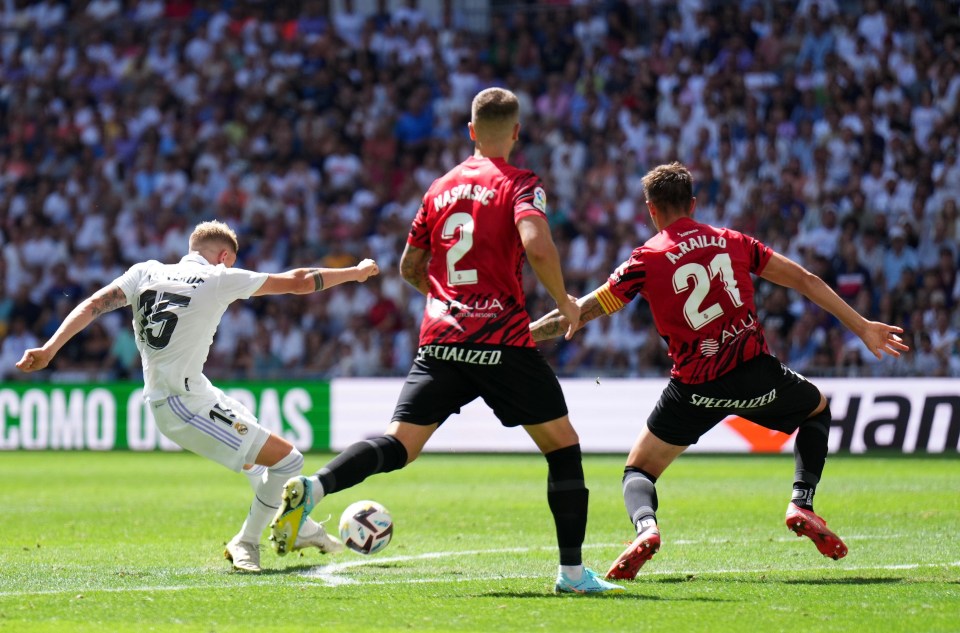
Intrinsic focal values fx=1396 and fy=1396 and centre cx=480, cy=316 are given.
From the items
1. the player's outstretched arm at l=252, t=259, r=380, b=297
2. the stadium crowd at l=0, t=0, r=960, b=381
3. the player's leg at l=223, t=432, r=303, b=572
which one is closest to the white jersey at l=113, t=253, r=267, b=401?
the player's outstretched arm at l=252, t=259, r=380, b=297

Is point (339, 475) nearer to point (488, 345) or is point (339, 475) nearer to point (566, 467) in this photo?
point (488, 345)

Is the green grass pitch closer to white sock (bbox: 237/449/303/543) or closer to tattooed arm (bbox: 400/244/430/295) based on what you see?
white sock (bbox: 237/449/303/543)

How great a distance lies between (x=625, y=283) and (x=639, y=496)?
3.84ft

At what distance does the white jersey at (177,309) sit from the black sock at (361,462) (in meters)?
1.46

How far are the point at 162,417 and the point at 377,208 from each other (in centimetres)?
1710

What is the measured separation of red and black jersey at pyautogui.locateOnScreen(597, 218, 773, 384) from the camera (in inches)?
301

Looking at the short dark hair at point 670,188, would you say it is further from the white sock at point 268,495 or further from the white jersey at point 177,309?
the white sock at point 268,495

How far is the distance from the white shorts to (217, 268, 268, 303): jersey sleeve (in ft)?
2.03

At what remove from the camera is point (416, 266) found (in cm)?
739

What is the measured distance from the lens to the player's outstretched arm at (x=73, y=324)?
7.59 meters

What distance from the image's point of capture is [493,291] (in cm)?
701

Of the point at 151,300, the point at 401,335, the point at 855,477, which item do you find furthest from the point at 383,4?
the point at 151,300

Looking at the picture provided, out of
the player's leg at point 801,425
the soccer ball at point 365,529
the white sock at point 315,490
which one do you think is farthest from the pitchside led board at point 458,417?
the white sock at point 315,490

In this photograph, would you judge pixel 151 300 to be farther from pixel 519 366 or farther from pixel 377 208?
pixel 377 208
